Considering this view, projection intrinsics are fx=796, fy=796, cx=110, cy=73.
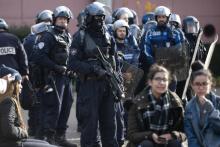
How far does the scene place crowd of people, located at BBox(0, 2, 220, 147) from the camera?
7988 millimetres

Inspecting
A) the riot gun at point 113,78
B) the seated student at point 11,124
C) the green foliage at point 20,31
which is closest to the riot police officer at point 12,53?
the riot gun at point 113,78

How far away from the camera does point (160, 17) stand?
39.2ft

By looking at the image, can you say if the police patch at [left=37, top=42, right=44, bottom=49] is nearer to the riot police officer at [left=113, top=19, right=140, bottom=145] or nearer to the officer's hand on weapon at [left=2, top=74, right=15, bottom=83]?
the riot police officer at [left=113, top=19, right=140, bottom=145]

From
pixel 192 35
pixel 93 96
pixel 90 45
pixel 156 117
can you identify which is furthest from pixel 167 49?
pixel 156 117

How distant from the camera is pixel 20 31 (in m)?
20.4

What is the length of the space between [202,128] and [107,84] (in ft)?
6.00

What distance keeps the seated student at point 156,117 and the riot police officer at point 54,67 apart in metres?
3.03

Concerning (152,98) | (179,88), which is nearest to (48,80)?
(179,88)

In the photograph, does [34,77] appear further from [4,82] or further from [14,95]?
[4,82]

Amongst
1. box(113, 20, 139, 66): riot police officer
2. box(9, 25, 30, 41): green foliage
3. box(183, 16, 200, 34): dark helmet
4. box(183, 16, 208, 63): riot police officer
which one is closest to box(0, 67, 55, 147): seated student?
box(113, 20, 139, 66): riot police officer

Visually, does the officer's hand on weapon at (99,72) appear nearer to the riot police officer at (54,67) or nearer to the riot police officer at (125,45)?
the riot police officer at (54,67)

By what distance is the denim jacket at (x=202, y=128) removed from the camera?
7.91m

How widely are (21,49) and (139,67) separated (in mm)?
1798

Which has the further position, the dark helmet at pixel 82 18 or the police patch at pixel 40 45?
the police patch at pixel 40 45
